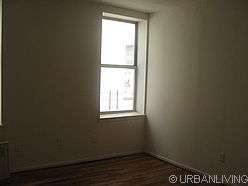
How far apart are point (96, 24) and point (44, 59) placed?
3.36 ft

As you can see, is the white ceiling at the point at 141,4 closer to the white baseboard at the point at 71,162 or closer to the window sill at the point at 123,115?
the window sill at the point at 123,115

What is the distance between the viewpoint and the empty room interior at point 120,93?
11.1 ft

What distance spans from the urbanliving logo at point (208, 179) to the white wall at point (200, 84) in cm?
7

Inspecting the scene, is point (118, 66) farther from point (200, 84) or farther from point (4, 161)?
point (4, 161)

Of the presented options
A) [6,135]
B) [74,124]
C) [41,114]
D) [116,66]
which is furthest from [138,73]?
[6,135]

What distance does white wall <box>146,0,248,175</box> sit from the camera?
3.28 meters

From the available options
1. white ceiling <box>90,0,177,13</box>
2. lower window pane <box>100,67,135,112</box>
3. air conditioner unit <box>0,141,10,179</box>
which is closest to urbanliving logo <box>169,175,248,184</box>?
lower window pane <box>100,67,135,112</box>

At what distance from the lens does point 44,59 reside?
12.2 ft

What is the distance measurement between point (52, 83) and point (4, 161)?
1231 mm

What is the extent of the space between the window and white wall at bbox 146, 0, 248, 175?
390mm

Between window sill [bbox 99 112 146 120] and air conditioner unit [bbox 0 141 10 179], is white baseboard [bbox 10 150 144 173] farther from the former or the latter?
window sill [bbox 99 112 146 120]

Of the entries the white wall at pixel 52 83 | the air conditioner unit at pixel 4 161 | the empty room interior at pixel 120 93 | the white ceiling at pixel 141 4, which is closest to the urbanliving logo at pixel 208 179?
the empty room interior at pixel 120 93

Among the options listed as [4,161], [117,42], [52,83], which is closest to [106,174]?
[4,161]

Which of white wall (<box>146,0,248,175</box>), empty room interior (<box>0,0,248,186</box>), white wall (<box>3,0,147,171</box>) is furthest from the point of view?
white wall (<box>3,0,147,171</box>)
